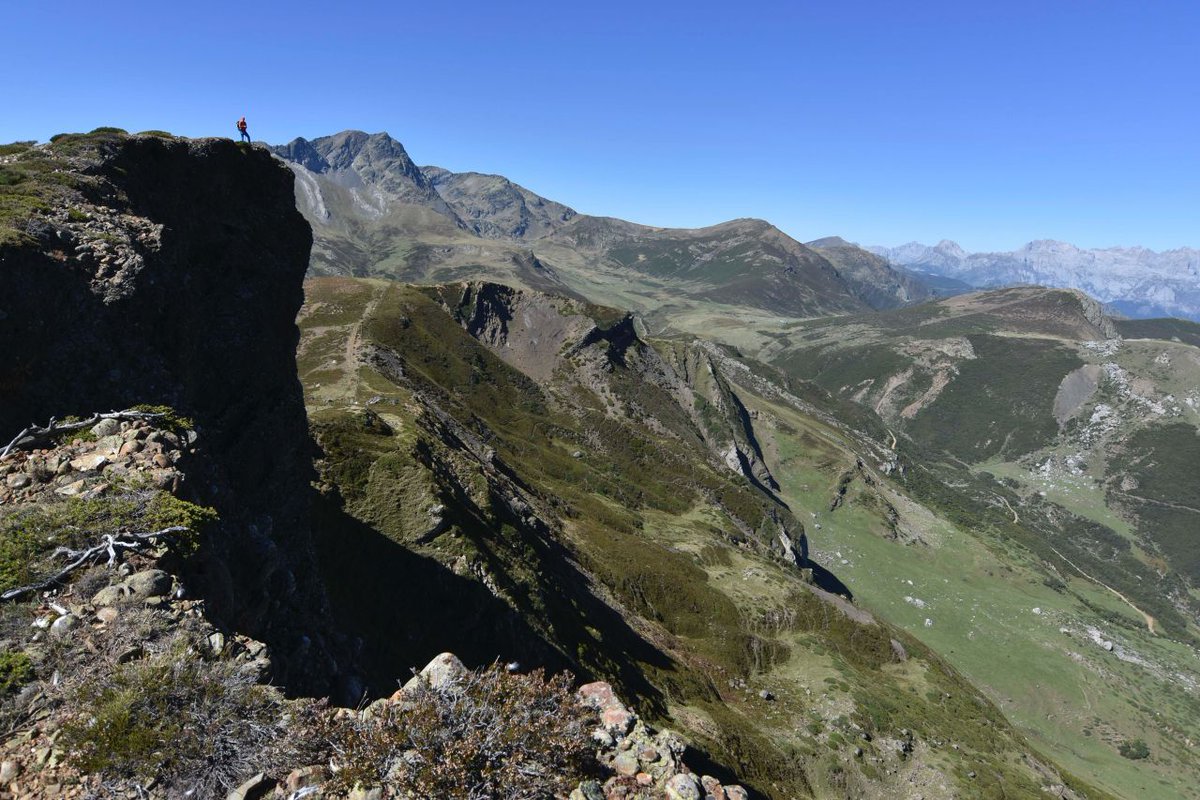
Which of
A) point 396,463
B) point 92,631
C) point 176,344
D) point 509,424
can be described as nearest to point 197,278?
point 176,344

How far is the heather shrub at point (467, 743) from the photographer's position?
29.5ft

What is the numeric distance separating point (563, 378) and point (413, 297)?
47562 millimetres

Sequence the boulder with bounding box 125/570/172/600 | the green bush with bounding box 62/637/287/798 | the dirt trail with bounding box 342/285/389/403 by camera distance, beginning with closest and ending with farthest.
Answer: the green bush with bounding box 62/637/287/798, the boulder with bounding box 125/570/172/600, the dirt trail with bounding box 342/285/389/403

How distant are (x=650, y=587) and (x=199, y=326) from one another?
6585 cm

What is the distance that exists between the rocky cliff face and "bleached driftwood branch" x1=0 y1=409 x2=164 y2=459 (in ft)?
5.00

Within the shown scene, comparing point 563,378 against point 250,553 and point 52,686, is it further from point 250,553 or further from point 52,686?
point 52,686

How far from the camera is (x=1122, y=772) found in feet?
347

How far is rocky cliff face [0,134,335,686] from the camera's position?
1650 centimetres

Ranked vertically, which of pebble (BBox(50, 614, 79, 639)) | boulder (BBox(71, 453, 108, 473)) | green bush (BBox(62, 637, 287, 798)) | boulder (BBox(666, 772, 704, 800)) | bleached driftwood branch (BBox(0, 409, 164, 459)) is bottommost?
boulder (BBox(666, 772, 704, 800))

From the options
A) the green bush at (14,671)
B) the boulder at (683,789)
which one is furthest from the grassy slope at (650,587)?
the green bush at (14,671)

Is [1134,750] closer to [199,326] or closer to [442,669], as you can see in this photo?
[442,669]

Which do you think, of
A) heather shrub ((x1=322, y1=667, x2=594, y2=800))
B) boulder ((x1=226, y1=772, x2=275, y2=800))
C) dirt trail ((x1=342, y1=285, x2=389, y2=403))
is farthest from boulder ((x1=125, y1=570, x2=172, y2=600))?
dirt trail ((x1=342, y1=285, x2=389, y2=403))

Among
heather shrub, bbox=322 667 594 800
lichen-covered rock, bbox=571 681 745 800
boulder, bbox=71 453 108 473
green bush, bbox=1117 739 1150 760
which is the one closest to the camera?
heather shrub, bbox=322 667 594 800

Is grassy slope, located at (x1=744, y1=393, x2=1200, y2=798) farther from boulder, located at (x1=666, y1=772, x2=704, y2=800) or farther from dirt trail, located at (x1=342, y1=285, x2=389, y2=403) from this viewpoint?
dirt trail, located at (x1=342, y1=285, x2=389, y2=403)
